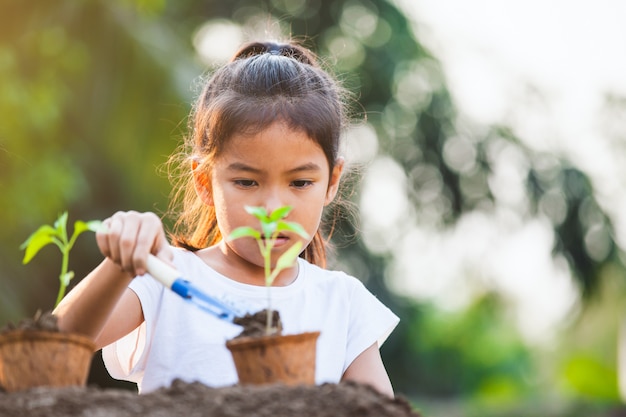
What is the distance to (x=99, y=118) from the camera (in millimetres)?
9289

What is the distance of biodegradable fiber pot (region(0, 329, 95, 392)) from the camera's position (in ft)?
5.29

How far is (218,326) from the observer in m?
2.61

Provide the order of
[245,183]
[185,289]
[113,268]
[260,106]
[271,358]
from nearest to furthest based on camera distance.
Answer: [271,358] < [185,289] < [113,268] < [245,183] < [260,106]

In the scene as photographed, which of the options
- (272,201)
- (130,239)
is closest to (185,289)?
(130,239)

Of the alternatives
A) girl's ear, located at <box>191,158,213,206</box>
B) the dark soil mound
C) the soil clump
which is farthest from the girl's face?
the dark soil mound

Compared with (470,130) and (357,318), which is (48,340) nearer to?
(357,318)

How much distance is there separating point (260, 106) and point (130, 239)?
935 mm

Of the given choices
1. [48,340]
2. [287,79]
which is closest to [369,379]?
[287,79]

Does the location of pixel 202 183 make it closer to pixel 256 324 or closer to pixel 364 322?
pixel 364 322

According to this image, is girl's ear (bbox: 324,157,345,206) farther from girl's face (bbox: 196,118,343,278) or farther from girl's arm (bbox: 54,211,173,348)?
girl's arm (bbox: 54,211,173,348)

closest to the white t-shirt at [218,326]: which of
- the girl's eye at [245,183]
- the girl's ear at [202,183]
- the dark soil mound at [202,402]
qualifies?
the girl's ear at [202,183]

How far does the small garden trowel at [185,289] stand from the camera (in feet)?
5.80

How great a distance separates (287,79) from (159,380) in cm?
97

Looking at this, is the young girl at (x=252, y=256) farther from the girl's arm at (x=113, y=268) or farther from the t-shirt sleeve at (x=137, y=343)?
the girl's arm at (x=113, y=268)
